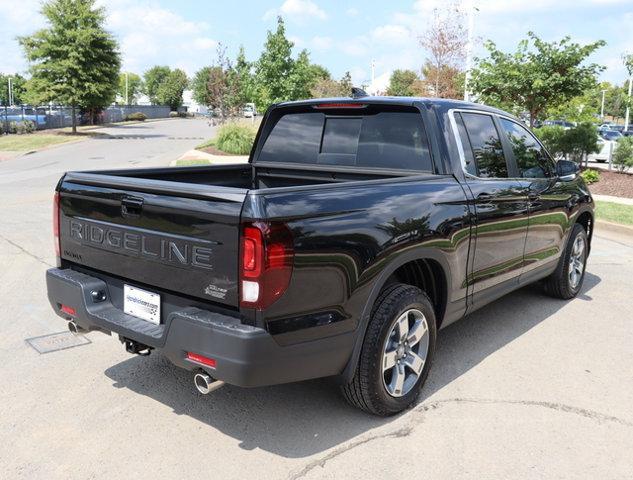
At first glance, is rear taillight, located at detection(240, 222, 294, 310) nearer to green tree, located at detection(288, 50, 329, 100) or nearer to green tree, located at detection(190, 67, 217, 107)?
green tree, located at detection(288, 50, 329, 100)

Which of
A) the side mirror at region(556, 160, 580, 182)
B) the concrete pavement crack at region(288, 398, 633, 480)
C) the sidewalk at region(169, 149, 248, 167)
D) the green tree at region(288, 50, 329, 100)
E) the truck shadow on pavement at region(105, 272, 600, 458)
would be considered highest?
the green tree at region(288, 50, 329, 100)

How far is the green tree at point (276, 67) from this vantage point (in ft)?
92.4

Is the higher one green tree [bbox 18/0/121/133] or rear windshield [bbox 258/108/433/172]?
green tree [bbox 18/0/121/133]

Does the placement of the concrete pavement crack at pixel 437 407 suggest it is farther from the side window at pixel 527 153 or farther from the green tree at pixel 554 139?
the green tree at pixel 554 139

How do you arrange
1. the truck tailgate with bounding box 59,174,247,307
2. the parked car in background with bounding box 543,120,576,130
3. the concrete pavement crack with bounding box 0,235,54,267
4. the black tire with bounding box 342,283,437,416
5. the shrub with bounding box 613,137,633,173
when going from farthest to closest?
the parked car in background with bounding box 543,120,576,130 < the shrub with bounding box 613,137,633,173 < the concrete pavement crack with bounding box 0,235,54,267 < the black tire with bounding box 342,283,437,416 < the truck tailgate with bounding box 59,174,247,307

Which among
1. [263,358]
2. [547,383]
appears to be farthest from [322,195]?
[547,383]

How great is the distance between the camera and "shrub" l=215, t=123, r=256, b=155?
2505 centimetres

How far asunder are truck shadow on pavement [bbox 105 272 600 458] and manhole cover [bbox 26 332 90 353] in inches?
24.1

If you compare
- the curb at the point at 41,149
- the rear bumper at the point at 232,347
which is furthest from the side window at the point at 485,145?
the curb at the point at 41,149

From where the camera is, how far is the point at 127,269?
11.0 ft

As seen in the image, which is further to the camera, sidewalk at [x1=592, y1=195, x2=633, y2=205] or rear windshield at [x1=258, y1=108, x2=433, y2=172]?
sidewalk at [x1=592, y1=195, x2=633, y2=205]

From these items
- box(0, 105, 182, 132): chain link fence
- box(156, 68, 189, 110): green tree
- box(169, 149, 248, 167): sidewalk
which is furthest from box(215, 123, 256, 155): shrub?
box(156, 68, 189, 110): green tree

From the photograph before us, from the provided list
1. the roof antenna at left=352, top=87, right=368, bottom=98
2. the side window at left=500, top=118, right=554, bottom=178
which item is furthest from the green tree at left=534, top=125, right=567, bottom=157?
the roof antenna at left=352, top=87, right=368, bottom=98

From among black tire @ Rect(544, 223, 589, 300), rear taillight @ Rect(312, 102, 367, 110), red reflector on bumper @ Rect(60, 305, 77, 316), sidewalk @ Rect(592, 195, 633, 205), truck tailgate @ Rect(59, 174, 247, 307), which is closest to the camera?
truck tailgate @ Rect(59, 174, 247, 307)
